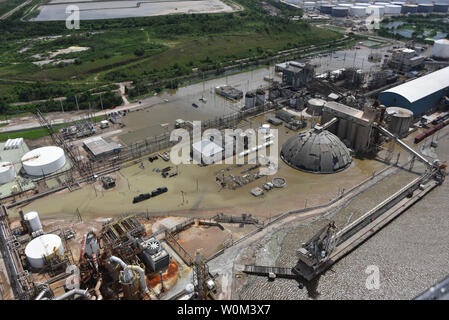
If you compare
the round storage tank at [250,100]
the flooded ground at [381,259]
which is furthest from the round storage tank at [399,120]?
the round storage tank at [250,100]

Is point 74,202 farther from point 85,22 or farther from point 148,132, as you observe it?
point 85,22

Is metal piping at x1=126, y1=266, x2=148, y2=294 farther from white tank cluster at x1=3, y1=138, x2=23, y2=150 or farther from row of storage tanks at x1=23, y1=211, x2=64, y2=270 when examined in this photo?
white tank cluster at x1=3, y1=138, x2=23, y2=150

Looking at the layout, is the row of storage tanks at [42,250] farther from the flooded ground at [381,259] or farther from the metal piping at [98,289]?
the flooded ground at [381,259]

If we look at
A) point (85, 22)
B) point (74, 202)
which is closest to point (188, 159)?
Result: point (74, 202)

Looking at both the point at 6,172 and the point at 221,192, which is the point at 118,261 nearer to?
the point at 221,192

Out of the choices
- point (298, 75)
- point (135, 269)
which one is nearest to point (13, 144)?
point (135, 269)

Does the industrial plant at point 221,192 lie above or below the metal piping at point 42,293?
below

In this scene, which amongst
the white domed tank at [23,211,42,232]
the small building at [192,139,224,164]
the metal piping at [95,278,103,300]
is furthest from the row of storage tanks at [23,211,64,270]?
the small building at [192,139,224,164]
